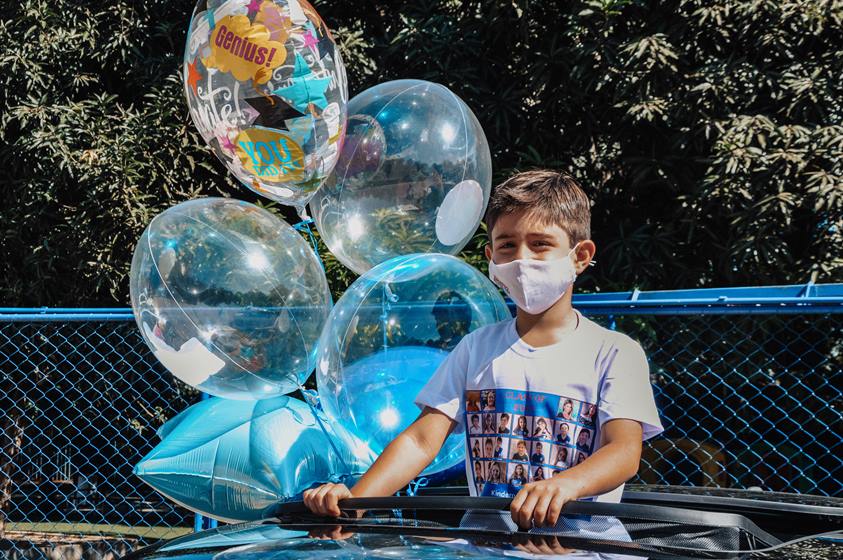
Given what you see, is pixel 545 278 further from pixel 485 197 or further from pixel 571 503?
pixel 485 197

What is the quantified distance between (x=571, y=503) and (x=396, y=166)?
1.83 meters

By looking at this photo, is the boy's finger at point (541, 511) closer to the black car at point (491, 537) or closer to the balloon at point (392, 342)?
the black car at point (491, 537)

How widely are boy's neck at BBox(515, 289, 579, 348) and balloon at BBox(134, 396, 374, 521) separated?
0.90 meters

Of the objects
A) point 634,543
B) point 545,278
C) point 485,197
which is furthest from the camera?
point 485,197

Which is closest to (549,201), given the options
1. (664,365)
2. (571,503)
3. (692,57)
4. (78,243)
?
(571,503)

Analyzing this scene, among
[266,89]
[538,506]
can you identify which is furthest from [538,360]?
[266,89]

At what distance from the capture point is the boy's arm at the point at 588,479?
145 centimetres

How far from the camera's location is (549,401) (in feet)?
6.34

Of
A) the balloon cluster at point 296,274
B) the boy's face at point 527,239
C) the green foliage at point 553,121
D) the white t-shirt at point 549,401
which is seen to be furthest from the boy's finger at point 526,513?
the green foliage at point 553,121

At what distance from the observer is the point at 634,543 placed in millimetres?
1361

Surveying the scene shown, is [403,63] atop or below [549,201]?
below

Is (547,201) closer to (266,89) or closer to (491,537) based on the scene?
(491,537)

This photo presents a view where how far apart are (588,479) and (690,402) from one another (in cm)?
408

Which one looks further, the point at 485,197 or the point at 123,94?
the point at 123,94
